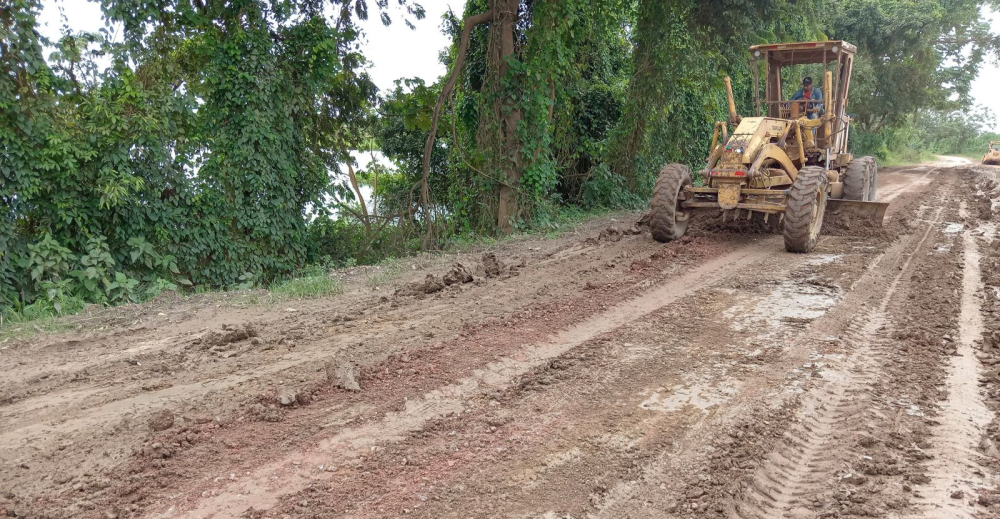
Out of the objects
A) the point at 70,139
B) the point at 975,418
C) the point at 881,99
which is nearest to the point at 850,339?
the point at 975,418

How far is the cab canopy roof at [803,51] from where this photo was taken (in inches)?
429

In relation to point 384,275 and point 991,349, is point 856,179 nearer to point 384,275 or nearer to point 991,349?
point 991,349

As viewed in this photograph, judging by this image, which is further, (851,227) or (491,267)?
(851,227)

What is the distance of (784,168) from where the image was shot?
1071 cm

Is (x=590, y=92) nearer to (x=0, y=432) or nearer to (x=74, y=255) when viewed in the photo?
(x=74, y=255)

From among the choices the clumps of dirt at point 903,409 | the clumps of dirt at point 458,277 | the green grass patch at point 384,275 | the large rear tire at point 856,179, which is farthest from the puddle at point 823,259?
the green grass patch at point 384,275

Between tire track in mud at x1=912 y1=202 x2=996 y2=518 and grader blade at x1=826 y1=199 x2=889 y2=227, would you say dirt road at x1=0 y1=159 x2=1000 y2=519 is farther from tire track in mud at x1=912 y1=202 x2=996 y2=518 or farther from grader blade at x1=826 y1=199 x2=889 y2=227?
grader blade at x1=826 y1=199 x2=889 y2=227

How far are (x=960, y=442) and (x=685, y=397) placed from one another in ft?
5.18

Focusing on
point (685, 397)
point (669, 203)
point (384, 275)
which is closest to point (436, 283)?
point (384, 275)

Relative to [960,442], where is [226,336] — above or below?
above

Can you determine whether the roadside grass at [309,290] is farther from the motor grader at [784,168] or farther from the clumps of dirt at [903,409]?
Answer: the clumps of dirt at [903,409]

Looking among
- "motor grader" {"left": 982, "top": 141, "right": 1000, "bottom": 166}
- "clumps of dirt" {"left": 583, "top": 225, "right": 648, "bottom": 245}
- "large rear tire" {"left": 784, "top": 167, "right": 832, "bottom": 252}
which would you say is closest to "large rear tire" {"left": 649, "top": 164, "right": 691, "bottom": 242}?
"clumps of dirt" {"left": 583, "top": 225, "right": 648, "bottom": 245}

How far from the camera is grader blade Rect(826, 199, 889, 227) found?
11297 mm

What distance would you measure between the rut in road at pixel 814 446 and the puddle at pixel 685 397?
0.52 meters
